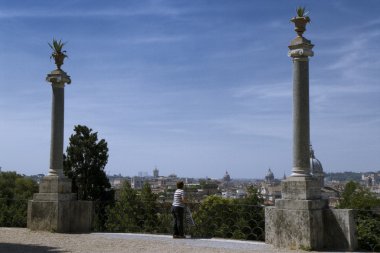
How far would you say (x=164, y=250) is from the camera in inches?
416

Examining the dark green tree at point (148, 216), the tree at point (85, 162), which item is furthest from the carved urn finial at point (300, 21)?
the tree at point (85, 162)

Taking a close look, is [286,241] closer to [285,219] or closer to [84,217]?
[285,219]

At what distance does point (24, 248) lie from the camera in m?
10.9

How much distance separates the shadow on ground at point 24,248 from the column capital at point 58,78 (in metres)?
5.09

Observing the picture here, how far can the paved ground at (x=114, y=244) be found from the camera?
34.7ft

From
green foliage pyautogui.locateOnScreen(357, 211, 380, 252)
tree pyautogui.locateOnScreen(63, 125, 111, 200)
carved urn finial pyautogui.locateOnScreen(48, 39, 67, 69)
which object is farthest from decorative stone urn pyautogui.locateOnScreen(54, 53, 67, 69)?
tree pyautogui.locateOnScreen(63, 125, 111, 200)

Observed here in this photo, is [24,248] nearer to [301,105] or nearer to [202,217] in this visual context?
[202,217]

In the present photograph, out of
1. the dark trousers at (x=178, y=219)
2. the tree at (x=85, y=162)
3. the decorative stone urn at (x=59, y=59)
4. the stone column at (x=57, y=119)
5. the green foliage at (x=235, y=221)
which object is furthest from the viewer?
the tree at (x=85, y=162)

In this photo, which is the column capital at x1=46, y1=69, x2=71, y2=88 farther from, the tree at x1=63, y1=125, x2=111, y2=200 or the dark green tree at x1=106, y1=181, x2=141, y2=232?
the tree at x1=63, y1=125, x2=111, y2=200

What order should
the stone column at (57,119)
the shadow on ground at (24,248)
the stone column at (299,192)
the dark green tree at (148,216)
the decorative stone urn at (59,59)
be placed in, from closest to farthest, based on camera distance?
the shadow on ground at (24,248)
the stone column at (299,192)
the stone column at (57,119)
the dark green tree at (148,216)
the decorative stone urn at (59,59)

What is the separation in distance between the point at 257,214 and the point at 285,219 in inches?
71.2

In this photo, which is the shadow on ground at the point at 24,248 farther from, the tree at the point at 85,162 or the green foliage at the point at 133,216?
the tree at the point at 85,162

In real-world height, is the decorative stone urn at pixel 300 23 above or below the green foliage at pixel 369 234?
above

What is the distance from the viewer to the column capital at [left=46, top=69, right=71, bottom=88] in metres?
14.7
